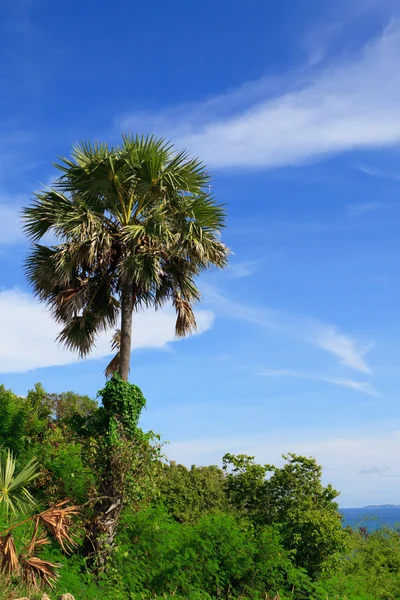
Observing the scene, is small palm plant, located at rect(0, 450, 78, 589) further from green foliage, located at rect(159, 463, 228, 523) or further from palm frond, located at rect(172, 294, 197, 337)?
green foliage, located at rect(159, 463, 228, 523)

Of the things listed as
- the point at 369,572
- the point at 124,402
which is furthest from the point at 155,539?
the point at 369,572

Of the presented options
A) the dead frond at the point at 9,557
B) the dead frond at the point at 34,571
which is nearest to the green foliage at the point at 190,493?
the dead frond at the point at 34,571

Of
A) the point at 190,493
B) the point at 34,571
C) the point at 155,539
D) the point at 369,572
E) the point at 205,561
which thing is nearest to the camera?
the point at 34,571

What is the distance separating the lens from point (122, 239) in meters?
16.6

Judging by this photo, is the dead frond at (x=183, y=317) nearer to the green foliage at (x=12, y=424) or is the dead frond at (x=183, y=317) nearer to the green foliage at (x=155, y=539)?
the green foliage at (x=155, y=539)


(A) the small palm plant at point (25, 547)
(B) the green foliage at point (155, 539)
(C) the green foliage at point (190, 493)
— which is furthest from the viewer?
(C) the green foliage at point (190, 493)

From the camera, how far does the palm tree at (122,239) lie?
53.8ft

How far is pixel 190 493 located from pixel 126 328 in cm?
1139

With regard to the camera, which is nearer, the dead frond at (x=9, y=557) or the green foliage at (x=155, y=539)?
the dead frond at (x=9, y=557)

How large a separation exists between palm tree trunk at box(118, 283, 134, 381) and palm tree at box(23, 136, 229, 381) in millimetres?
26

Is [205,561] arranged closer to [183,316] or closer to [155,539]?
[155,539]

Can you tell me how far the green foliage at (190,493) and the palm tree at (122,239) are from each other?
28.8 ft

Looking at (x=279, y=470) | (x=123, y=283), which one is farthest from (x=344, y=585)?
(x=123, y=283)

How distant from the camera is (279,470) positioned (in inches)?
781
